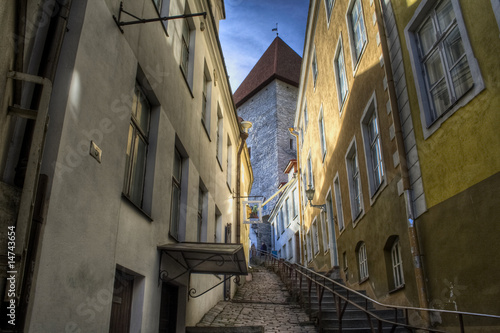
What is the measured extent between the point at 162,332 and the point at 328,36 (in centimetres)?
1068

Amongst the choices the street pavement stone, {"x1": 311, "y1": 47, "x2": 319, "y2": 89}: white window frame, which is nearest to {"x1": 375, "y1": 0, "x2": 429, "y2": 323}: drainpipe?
the street pavement stone

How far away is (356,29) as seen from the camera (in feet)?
35.4

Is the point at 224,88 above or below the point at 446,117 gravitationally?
above

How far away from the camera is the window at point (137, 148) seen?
18.7ft

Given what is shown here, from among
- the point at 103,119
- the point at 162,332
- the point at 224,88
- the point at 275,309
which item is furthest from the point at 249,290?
the point at 103,119

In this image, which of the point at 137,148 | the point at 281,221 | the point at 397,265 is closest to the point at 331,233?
the point at 397,265

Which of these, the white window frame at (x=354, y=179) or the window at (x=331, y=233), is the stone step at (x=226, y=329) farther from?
the window at (x=331, y=233)

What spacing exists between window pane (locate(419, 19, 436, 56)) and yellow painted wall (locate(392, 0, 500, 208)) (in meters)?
1.08

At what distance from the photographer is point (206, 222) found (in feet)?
33.8

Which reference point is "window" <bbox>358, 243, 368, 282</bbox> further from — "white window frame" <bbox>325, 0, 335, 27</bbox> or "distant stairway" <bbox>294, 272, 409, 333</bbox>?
"white window frame" <bbox>325, 0, 335, 27</bbox>

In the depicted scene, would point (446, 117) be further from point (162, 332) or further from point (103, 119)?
point (162, 332)

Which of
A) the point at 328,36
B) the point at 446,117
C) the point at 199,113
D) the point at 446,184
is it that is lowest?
the point at 446,184

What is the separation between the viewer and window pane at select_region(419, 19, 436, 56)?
6625 millimetres

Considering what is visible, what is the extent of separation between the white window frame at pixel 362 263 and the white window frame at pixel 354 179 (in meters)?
0.71
